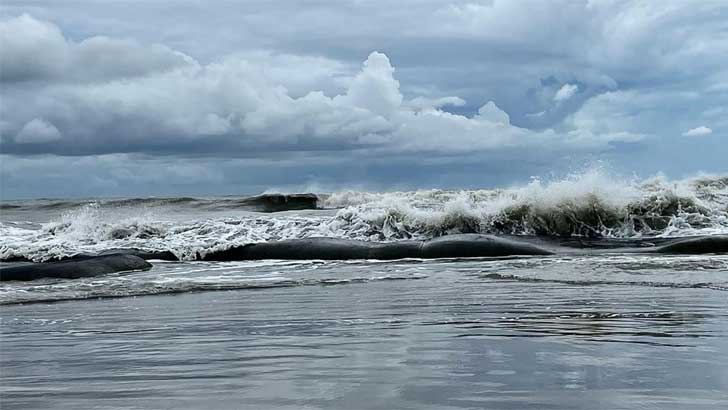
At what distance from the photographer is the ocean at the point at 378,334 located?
320 centimetres

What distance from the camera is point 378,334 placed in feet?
15.8

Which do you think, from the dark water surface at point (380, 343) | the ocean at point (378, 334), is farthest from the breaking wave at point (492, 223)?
the dark water surface at point (380, 343)

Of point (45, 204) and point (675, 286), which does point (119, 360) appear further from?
point (45, 204)

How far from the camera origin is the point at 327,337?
15.6 feet

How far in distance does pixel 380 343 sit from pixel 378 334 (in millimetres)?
356

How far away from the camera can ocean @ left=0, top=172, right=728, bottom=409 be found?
3195 millimetres

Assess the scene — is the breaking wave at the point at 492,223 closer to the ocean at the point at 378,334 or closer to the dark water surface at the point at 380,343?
the ocean at the point at 378,334

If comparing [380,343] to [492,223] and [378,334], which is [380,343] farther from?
[492,223]

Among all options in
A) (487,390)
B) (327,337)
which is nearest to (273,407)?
(487,390)

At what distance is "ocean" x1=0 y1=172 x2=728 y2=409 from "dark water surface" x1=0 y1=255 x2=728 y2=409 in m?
0.02

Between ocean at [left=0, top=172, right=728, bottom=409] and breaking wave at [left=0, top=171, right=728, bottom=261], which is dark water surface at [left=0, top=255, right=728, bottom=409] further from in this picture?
breaking wave at [left=0, top=171, right=728, bottom=261]

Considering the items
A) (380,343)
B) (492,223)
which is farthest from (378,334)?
(492,223)

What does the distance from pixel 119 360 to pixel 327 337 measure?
119 cm

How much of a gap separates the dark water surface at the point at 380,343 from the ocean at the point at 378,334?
2cm
